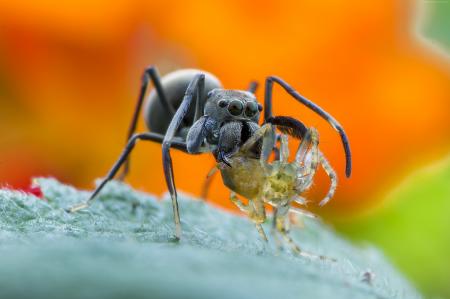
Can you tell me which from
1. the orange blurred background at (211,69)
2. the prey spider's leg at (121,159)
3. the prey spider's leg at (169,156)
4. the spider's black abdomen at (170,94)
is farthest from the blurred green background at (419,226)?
the prey spider's leg at (169,156)

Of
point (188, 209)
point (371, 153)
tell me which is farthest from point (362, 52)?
point (188, 209)

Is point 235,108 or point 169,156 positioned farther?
point 235,108

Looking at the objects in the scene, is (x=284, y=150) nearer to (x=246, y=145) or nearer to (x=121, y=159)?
(x=246, y=145)

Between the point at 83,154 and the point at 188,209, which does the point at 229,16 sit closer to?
the point at 83,154

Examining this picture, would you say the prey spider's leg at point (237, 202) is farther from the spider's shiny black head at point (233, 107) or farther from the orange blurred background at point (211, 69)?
the orange blurred background at point (211, 69)

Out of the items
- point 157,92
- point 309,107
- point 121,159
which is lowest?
point 121,159

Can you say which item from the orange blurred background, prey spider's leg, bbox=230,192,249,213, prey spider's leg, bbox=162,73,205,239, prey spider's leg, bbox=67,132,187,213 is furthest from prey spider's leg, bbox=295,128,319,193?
the orange blurred background

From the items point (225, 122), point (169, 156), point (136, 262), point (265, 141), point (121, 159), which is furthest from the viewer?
point (121, 159)

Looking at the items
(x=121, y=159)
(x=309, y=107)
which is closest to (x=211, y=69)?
(x=121, y=159)
